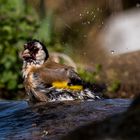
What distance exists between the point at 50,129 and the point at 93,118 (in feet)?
1.56

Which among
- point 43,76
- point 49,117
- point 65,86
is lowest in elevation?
point 49,117

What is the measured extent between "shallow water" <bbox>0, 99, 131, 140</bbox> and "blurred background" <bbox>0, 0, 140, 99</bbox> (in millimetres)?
4579

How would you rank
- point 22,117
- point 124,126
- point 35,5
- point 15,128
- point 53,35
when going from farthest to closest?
point 35,5 → point 53,35 → point 22,117 → point 15,128 → point 124,126

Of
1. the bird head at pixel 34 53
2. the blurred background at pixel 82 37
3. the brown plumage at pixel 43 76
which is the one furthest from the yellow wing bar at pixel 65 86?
the blurred background at pixel 82 37

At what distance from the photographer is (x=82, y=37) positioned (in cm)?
1276

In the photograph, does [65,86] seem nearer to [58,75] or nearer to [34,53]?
[58,75]

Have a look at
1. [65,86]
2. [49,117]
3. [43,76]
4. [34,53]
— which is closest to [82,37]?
[34,53]

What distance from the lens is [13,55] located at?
10.8m

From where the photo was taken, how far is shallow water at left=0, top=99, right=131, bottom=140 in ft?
14.5

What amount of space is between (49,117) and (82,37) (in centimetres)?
784

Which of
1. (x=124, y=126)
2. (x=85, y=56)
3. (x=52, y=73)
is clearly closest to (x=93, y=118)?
(x=52, y=73)

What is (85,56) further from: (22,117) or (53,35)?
(22,117)

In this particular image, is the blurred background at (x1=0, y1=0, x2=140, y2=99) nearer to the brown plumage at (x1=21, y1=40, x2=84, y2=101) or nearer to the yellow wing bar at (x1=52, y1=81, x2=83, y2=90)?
the brown plumage at (x1=21, y1=40, x2=84, y2=101)

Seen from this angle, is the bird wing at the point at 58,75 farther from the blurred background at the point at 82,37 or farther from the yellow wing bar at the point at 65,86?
the blurred background at the point at 82,37
